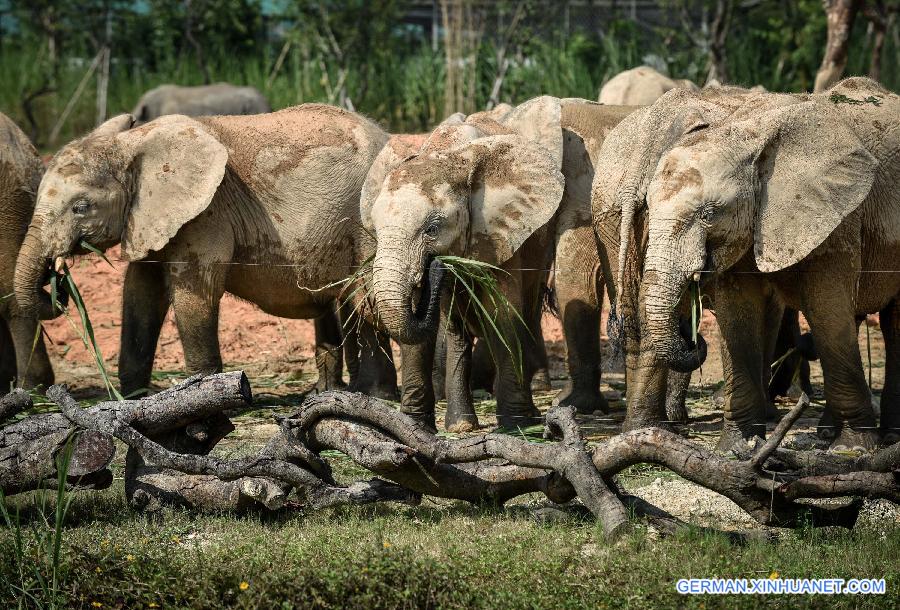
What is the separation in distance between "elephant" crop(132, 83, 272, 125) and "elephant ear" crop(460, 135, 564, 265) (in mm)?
11283

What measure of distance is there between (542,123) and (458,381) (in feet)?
5.88

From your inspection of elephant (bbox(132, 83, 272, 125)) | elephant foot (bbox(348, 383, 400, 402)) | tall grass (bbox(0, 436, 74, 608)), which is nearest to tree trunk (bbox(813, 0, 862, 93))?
elephant foot (bbox(348, 383, 400, 402))

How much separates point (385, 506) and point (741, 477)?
1.73m

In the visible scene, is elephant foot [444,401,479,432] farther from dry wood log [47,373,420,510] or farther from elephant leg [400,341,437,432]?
dry wood log [47,373,420,510]

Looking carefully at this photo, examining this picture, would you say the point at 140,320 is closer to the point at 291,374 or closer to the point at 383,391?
the point at 383,391

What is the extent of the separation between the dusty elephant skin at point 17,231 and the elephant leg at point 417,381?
303 cm

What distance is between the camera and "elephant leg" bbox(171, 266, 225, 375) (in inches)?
372

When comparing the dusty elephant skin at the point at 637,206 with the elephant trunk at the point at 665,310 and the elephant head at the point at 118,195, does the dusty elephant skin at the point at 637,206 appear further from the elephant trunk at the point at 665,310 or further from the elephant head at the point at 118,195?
the elephant head at the point at 118,195

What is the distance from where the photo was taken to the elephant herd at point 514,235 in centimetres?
748

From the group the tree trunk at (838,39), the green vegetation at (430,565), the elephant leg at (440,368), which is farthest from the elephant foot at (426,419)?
the tree trunk at (838,39)

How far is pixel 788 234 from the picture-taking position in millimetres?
7438

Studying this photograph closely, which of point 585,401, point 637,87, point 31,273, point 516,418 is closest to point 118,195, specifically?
point 31,273

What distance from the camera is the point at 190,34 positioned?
21422 millimetres

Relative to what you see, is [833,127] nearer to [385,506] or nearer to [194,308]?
[385,506]
